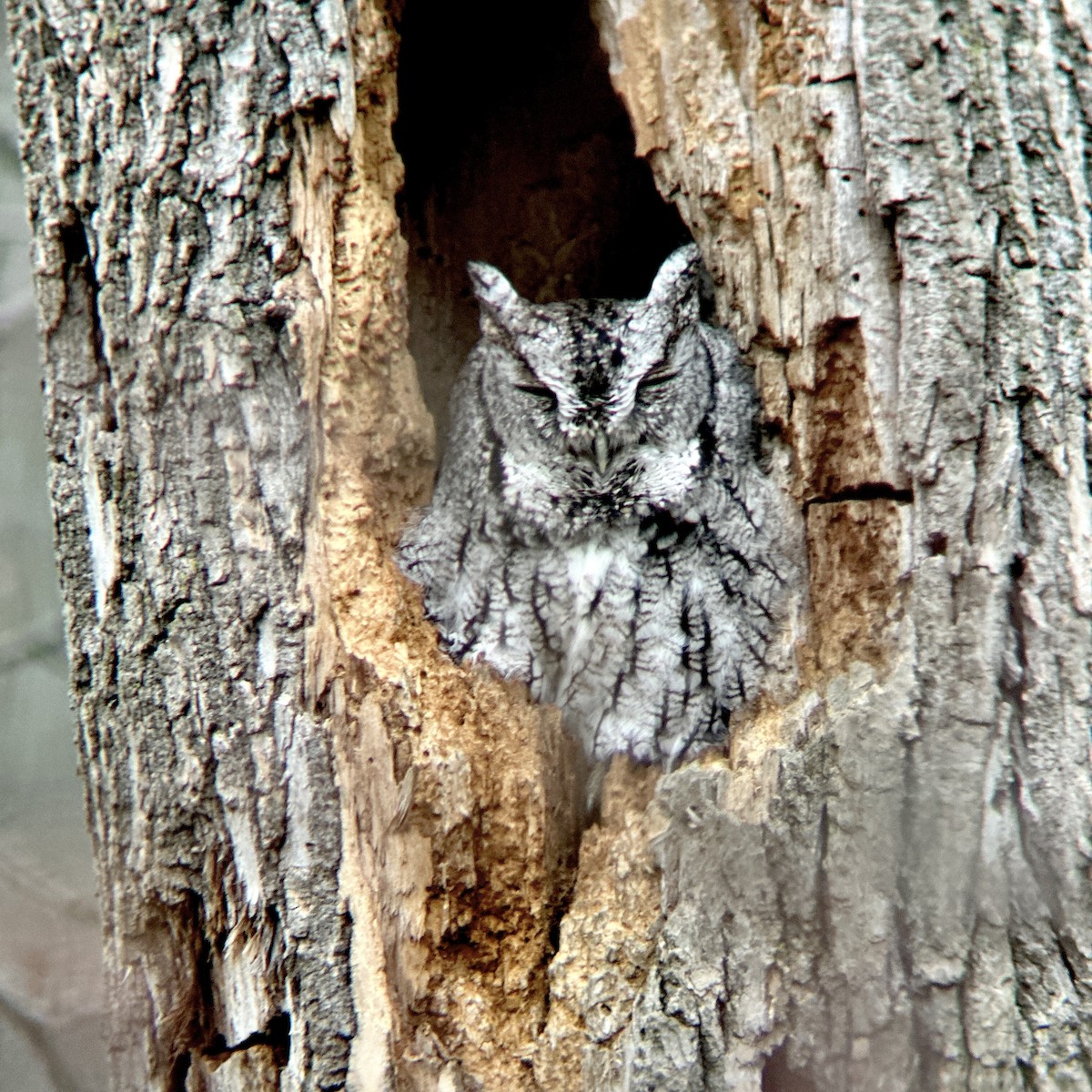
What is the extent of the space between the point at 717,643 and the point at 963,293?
26.8 inches

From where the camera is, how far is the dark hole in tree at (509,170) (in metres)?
2.01

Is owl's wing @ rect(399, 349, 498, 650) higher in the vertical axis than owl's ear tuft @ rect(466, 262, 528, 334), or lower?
lower

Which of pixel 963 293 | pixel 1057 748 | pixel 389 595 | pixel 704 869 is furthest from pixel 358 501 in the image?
pixel 1057 748

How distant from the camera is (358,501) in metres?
1.58

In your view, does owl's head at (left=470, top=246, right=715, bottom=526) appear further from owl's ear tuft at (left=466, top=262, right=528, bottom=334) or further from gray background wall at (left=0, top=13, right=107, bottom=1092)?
gray background wall at (left=0, top=13, right=107, bottom=1092)

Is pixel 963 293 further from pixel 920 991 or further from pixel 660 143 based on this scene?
pixel 920 991

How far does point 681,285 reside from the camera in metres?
1.69

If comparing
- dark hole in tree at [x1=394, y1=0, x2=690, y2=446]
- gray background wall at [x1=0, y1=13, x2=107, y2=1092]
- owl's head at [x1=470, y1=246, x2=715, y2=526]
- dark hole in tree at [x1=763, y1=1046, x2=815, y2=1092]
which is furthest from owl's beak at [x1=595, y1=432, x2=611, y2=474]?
gray background wall at [x1=0, y1=13, x2=107, y2=1092]

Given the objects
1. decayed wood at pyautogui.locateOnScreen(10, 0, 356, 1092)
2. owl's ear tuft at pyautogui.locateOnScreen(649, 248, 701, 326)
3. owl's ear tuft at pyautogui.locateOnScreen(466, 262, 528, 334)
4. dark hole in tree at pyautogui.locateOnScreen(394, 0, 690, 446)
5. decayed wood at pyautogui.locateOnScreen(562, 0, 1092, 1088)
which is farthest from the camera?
dark hole in tree at pyautogui.locateOnScreen(394, 0, 690, 446)

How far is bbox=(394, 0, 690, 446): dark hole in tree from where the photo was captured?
2008 mm

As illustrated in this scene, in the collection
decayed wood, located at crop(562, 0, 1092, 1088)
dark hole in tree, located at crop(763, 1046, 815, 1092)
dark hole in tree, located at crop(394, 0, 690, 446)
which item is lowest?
dark hole in tree, located at crop(763, 1046, 815, 1092)

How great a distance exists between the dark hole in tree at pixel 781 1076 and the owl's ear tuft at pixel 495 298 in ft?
4.03

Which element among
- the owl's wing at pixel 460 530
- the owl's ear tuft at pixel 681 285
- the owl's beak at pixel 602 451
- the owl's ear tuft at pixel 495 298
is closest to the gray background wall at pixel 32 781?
the owl's wing at pixel 460 530

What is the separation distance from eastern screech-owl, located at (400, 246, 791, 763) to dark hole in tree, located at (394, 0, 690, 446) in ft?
0.81
